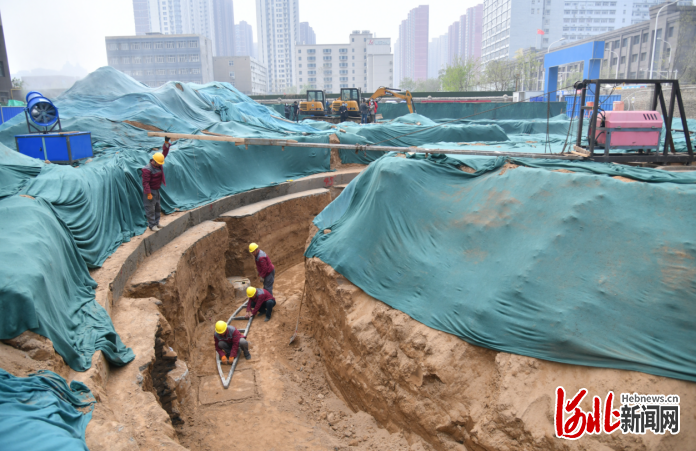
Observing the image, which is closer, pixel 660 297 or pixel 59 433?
pixel 59 433

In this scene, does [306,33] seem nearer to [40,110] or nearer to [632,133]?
[40,110]

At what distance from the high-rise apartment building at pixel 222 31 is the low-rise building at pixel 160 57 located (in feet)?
239

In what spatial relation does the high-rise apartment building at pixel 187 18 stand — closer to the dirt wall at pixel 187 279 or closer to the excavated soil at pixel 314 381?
the dirt wall at pixel 187 279

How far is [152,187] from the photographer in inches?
341

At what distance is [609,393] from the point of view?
12.9ft

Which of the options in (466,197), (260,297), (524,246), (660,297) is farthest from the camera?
(260,297)

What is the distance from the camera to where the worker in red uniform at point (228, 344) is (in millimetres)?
7570

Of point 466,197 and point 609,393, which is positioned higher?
point 466,197

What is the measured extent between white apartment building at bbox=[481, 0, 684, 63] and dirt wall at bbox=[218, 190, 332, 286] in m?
91.5

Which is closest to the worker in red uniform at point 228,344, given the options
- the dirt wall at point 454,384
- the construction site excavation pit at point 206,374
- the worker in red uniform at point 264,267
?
the construction site excavation pit at point 206,374

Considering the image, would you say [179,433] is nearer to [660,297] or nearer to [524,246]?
[524,246]

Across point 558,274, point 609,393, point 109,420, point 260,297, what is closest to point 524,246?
point 558,274

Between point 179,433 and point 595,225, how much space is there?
5603 mm

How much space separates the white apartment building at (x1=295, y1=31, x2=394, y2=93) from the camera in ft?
310
